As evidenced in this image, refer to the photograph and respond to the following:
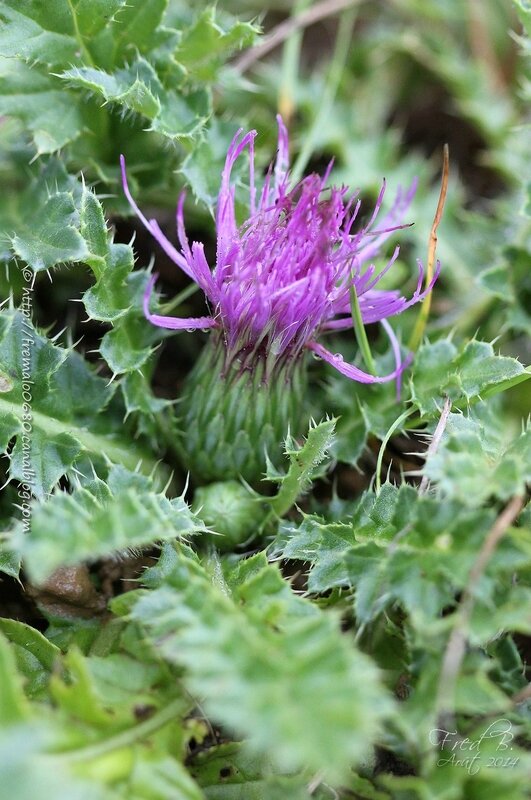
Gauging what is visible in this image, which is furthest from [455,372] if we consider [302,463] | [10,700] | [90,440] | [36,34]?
[36,34]

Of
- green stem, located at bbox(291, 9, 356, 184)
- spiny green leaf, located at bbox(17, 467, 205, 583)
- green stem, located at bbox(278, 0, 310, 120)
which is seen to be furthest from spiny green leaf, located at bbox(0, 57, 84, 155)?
spiny green leaf, located at bbox(17, 467, 205, 583)

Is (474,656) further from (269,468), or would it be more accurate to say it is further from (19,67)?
(19,67)

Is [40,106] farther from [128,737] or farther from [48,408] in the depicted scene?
[128,737]

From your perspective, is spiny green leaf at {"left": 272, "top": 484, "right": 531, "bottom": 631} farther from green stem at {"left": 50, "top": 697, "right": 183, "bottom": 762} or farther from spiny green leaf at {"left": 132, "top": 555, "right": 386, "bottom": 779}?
green stem at {"left": 50, "top": 697, "right": 183, "bottom": 762}

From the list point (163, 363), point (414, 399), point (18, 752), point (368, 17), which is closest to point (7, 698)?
point (18, 752)

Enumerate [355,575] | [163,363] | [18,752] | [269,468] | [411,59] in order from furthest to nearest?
[411,59], [163,363], [269,468], [355,575], [18,752]

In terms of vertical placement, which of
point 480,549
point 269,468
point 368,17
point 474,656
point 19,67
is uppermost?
point 368,17
